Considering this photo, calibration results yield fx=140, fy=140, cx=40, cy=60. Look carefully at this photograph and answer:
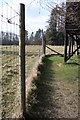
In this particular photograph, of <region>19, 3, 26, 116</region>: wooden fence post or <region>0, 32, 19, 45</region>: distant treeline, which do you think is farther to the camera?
<region>19, 3, 26, 116</region>: wooden fence post

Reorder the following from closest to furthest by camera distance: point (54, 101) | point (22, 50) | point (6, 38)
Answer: point (6, 38)
point (22, 50)
point (54, 101)

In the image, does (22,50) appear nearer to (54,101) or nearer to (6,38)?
(6,38)

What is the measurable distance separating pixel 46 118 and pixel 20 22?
6.03 ft

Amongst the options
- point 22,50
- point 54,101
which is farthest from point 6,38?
point 54,101

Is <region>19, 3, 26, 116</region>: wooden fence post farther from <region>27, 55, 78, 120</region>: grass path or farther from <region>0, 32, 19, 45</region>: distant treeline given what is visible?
<region>27, 55, 78, 120</region>: grass path

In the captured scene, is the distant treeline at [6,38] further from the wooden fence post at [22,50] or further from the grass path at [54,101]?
the grass path at [54,101]

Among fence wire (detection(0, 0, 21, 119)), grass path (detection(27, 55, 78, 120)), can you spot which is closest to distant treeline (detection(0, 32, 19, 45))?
fence wire (detection(0, 0, 21, 119))

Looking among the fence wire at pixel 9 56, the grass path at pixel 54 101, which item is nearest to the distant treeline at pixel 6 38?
the fence wire at pixel 9 56

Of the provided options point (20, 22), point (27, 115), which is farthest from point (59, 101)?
Answer: point (20, 22)

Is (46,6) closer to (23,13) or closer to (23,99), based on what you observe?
(23,13)

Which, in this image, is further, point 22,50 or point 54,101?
point 54,101

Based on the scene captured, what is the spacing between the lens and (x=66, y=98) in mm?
3586

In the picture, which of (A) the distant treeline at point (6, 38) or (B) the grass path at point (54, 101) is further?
(B) the grass path at point (54, 101)

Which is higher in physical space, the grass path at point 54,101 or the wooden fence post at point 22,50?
the wooden fence post at point 22,50
